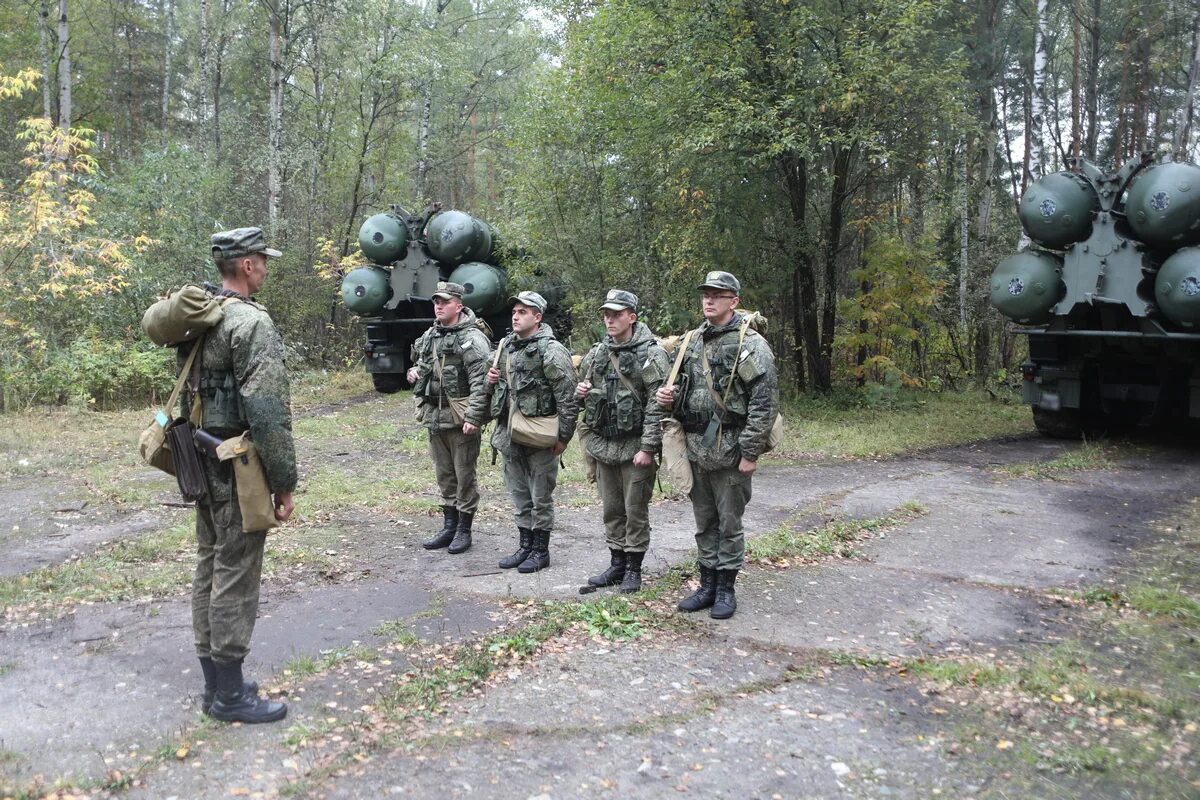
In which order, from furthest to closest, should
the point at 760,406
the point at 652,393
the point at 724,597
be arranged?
the point at 652,393 < the point at 724,597 < the point at 760,406

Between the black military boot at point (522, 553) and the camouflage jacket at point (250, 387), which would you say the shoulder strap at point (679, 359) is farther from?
the camouflage jacket at point (250, 387)

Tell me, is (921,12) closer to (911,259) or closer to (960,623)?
(911,259)

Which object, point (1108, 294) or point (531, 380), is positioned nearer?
point (531, 380)

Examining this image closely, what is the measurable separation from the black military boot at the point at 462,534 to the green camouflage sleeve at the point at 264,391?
9.51 feet

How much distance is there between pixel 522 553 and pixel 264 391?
2832mm

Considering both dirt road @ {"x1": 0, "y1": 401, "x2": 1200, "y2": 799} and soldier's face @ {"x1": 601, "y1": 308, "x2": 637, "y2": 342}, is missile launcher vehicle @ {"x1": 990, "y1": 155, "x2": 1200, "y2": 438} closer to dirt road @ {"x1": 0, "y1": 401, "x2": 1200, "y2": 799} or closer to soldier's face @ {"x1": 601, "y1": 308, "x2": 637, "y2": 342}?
dirt road @ {"x1": 0, "y1": 401, "x2": 1200, "y2": 799}

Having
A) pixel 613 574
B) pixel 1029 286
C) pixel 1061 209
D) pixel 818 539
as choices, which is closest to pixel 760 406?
pixel 613 574

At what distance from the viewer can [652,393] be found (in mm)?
5438

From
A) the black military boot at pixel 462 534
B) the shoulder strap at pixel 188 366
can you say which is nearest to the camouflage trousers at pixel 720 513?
the black military boot at pixel 462 534

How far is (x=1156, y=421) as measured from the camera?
12.0 metres

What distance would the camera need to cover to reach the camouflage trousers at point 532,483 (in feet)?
20.1

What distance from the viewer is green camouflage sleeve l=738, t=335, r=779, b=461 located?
4.96 m

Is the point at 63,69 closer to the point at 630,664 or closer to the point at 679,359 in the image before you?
the point at 679,359

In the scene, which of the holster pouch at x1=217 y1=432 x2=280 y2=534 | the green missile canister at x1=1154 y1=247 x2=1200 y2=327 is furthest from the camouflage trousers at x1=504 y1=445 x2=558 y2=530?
the green missile canister at x1=1154 y1=247 x2=1200 y2=327
